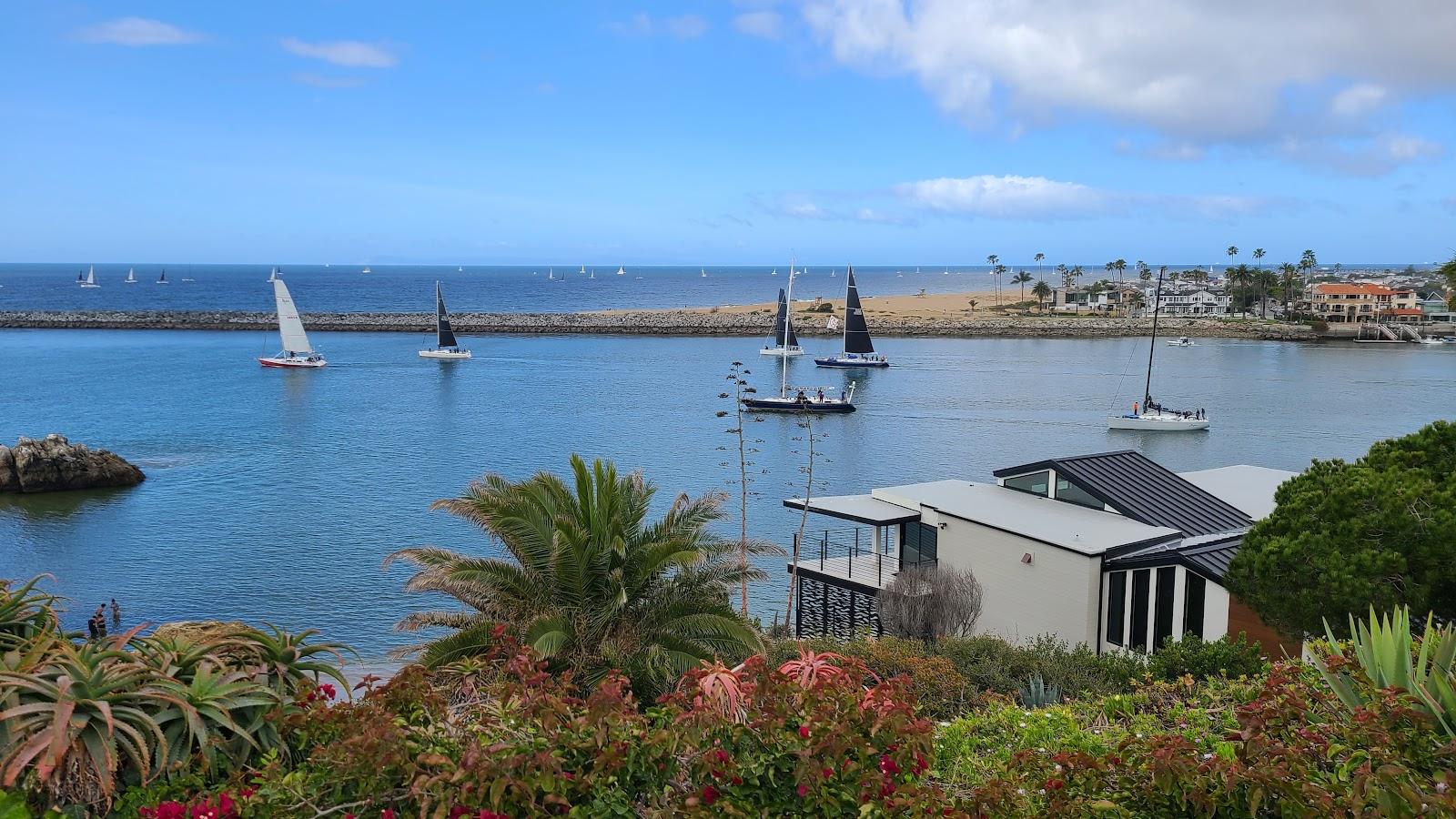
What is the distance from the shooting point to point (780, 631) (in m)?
20.9

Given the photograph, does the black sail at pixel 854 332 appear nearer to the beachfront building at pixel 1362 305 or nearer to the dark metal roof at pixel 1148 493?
the beachfront building at pixel 1362 305

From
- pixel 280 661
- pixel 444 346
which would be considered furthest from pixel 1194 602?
pixel 444 346

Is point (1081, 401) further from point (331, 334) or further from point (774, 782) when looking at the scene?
point (331, 334)

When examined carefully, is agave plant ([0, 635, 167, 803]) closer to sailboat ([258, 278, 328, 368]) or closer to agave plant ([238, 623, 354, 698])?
agave plant ([238, 623, 354, 698])

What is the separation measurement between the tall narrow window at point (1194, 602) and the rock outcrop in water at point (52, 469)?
1608 inches

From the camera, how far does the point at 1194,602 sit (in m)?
15.9

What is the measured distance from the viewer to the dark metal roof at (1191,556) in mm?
15422

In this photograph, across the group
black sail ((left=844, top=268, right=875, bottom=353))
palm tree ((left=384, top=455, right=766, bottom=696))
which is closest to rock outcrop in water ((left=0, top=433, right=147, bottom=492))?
palm tree ((left=384, top=455, right=766, bottom=696))

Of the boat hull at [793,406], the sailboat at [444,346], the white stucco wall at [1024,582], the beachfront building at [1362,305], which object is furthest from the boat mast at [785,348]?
the beachfront building at [1362,305]

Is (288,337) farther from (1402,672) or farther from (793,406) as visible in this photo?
(1402,672)

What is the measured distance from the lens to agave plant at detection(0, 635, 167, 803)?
4.30 meters

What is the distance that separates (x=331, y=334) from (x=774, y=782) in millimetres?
127398

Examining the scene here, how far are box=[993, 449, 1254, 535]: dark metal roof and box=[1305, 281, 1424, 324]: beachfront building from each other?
11758cm

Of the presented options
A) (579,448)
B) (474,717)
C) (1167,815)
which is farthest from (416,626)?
(579,448)
